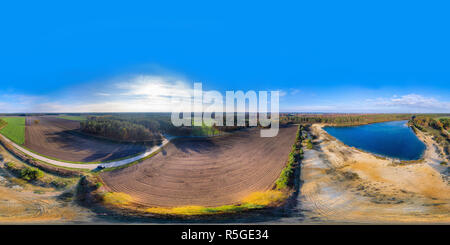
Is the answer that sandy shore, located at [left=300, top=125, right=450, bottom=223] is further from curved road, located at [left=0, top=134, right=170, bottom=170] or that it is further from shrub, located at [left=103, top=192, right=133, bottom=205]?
curved road, located at [left=0, top=134, right=170, bottom=170]

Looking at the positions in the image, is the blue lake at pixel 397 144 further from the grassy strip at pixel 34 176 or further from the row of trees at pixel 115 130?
the row of trees at pixel 115 130

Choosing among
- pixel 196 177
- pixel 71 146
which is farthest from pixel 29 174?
pixel 196 177

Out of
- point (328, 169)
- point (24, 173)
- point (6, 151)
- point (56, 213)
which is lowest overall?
point (328, 169)

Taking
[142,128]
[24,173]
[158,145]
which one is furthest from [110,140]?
[24,173]

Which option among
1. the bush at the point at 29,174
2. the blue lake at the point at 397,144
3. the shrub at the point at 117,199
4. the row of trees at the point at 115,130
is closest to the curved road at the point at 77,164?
the bush at the point at 29,174

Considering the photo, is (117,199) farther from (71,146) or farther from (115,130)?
(115,130)
